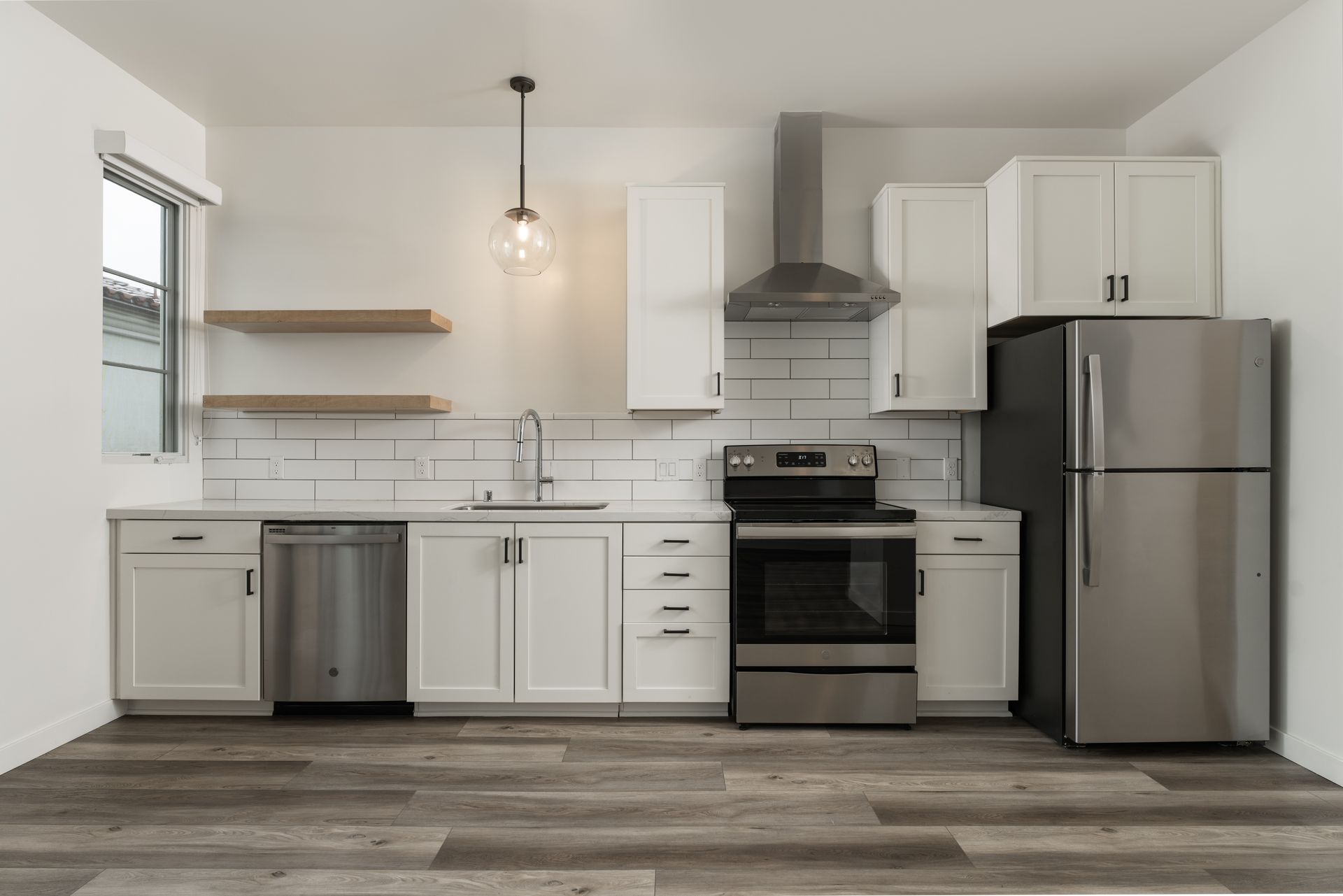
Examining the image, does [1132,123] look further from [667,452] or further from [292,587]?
[292,587]

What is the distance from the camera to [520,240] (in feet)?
9.71

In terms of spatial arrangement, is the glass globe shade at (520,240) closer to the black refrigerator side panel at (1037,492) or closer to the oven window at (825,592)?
the oven window at (825,592)

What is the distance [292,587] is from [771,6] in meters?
2.77

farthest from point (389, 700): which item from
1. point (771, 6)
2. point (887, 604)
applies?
point (771, 6)

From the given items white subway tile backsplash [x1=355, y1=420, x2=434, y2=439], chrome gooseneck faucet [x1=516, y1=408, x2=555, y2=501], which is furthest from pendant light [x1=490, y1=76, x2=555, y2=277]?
white subway tile backsplash [x1=355, y1=420, x2=434, y2=439]

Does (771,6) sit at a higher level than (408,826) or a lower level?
higher

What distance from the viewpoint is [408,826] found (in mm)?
2105

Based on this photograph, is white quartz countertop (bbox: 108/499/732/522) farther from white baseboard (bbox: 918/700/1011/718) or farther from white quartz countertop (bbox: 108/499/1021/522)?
white baseboard (bbox: 918/700/1011/718)

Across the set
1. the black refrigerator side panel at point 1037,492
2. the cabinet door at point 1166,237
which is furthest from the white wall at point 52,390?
the cabinet door at point 1166,237

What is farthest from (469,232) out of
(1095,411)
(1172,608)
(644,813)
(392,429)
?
(1172,608)

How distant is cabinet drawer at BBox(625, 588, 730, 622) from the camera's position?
296 centimetres

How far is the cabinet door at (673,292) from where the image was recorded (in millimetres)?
3213

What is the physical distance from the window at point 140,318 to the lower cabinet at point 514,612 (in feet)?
4.50

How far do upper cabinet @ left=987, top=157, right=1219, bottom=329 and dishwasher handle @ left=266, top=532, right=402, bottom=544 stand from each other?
265 cm
